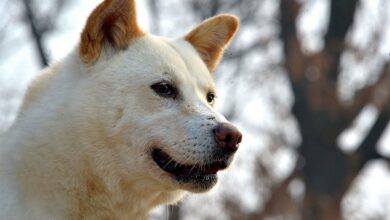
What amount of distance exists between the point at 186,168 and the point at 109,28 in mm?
959

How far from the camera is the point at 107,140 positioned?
4.57 metres

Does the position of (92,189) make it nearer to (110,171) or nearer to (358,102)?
(110,171)

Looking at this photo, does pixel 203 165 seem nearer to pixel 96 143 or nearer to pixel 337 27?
pixel 96 143

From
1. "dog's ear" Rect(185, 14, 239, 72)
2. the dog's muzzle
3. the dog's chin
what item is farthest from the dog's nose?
"dog's ear" Rect(185, 14, 239, 72)

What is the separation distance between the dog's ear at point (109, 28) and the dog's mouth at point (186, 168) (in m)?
0.66

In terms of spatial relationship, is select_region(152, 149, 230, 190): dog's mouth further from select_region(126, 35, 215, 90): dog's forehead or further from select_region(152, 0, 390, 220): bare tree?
select_region(152, 0, 390, 220): bare tree

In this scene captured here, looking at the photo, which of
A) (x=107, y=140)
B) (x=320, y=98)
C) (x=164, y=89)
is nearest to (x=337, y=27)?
(x=320, y=98)

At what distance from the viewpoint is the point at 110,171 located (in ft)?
14.9

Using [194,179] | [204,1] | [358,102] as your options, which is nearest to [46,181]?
[194,179]

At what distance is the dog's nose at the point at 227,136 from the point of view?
446 centimetres

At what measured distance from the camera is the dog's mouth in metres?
4.59

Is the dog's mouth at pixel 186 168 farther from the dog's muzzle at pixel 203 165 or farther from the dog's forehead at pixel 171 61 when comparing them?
the dog's forehead at pixel 171 61

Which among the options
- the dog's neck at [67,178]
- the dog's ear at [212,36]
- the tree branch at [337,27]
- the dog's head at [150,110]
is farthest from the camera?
the tree branch at [337,27]

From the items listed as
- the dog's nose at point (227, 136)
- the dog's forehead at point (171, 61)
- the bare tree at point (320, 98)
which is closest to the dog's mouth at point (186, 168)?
the dog's nose at point (227, 136)
